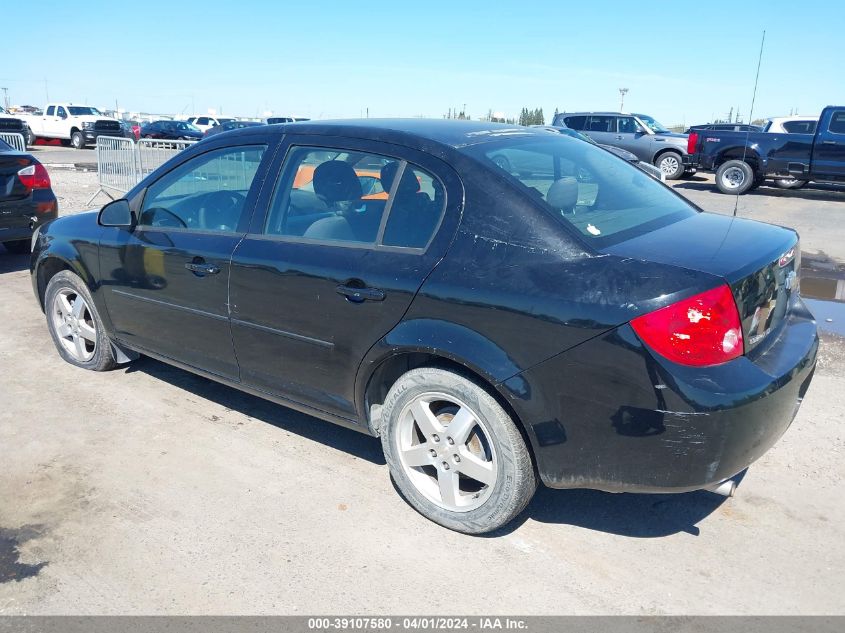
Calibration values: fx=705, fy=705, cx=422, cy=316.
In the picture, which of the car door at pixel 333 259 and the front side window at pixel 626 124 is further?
the front side window at pixel 626 124

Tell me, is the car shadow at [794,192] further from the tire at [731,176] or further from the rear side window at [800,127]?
the rear side window at [800,127]

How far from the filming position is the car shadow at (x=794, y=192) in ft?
53.7

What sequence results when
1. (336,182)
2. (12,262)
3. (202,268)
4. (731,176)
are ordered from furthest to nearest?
(731,176) < (12,262) < (202,268) < (336,182)

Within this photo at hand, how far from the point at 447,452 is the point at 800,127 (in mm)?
17121

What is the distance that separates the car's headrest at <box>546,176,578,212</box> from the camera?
9.73ft

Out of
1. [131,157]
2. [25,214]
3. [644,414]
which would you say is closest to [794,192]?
[131,157]

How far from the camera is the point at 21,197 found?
7.67m

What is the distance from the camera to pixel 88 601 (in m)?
2.69

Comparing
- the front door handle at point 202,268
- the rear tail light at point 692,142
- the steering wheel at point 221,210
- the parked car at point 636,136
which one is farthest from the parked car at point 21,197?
the parked car at point 636,136

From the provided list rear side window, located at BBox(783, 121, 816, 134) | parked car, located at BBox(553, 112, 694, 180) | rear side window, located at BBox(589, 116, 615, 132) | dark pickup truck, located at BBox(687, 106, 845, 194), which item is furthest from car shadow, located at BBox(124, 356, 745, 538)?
rear side window, located at BBox(589, 116, 615, 132)

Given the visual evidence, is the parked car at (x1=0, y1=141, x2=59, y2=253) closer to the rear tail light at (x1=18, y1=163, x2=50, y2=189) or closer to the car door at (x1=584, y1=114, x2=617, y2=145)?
the rear tail light at (x1=18, y1=163, x2=50, y2=189)

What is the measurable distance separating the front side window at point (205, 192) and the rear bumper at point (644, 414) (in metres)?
1.95

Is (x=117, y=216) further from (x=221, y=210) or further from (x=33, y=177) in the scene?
(x=33, y=177)

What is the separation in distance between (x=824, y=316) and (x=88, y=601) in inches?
250
